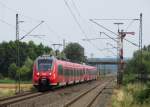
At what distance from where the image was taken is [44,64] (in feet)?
155

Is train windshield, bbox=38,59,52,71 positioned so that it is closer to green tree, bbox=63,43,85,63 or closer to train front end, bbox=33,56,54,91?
train front end, bbox=33,56,54,91

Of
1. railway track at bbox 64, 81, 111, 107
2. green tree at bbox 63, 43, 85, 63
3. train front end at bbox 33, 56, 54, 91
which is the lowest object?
railway track at bbox 64, 81, 111, 107

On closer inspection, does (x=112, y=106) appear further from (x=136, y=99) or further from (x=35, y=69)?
A: (x=35, y=69)

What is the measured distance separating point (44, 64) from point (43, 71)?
0.65 metres

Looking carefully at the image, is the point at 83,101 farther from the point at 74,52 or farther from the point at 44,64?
the point at 74,52

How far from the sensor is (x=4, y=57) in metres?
130

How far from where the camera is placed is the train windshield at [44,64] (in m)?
47.2

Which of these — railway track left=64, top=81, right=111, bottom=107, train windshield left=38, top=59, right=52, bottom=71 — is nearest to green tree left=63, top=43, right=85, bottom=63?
train windshield left=38, top=59, right=52, bottom=71

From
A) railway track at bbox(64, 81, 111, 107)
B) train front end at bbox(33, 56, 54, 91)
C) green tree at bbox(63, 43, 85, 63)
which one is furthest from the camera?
green tree at bbox(63, 43, 85, 63)

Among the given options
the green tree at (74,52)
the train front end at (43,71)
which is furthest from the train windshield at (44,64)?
the green tree at (74,52)

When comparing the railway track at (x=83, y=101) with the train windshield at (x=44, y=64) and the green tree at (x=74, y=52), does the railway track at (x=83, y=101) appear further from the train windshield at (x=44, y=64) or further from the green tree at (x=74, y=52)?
the green tree at (x=74, y=52)

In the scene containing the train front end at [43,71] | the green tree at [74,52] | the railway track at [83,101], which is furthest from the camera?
the green tree at [74,52]

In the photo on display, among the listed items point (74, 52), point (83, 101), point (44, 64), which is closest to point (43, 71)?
point (44, 64)

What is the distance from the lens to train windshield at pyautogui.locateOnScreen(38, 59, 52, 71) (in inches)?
1859
